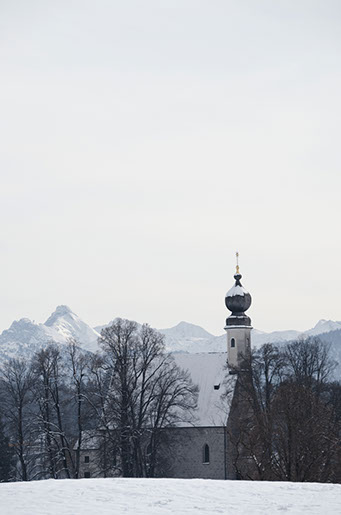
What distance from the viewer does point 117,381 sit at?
6231 cm

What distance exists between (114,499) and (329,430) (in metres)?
19.5

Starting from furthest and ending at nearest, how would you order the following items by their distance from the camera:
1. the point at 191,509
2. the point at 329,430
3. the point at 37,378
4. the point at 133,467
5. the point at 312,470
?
the point at 37,378 < the point at 133,467 < the point at 329,430 < the point at 312,470 < the point at 191,509

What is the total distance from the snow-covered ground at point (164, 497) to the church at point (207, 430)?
119 feet

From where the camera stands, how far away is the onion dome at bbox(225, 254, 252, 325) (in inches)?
2933

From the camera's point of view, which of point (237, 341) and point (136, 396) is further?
point (237, 341)

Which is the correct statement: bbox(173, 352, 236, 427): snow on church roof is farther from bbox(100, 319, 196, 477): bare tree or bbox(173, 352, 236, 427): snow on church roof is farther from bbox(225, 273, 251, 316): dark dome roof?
bbox(225, 273, 251, 316): dark dome roof

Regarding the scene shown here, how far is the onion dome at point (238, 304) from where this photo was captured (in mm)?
74500

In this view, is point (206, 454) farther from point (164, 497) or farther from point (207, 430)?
point (164, 497)

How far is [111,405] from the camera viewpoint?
60.1m

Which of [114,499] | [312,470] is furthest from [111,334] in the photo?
[114,499]

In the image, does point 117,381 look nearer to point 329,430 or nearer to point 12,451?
point 12,451

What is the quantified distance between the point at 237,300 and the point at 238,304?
34 centimetres

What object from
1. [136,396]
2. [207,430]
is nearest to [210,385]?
[207,430]

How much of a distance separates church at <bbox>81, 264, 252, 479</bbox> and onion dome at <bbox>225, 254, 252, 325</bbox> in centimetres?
226
